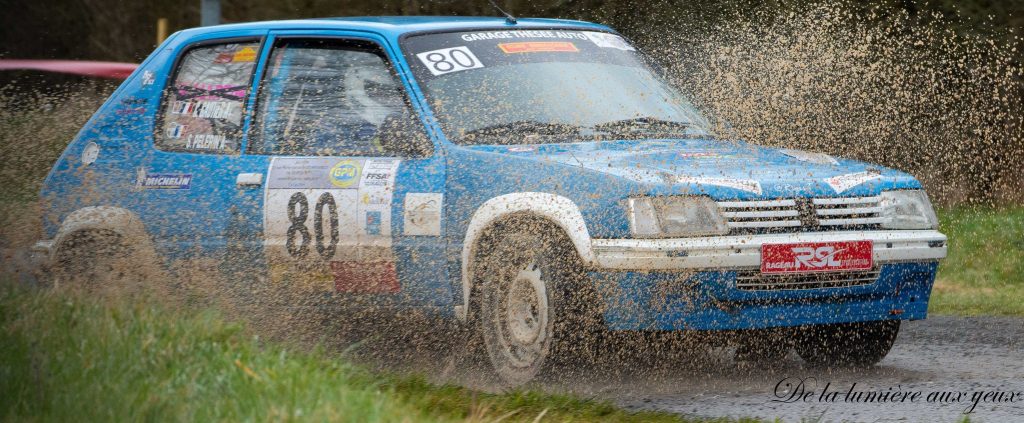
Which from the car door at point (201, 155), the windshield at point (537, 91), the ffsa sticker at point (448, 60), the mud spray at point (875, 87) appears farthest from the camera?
the mud spray at point (875, 87)

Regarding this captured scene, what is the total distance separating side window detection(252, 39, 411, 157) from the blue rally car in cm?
1

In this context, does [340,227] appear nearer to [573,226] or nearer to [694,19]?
[573,226]

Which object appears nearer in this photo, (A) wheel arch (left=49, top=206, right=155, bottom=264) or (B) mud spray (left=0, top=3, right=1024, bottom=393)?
(A) wheel arch (left=49, top=206, right=155, bottom=264)

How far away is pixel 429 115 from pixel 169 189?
144 cm

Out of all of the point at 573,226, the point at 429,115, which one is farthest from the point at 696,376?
the point at 429,115

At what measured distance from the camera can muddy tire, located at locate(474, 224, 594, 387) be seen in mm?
6012

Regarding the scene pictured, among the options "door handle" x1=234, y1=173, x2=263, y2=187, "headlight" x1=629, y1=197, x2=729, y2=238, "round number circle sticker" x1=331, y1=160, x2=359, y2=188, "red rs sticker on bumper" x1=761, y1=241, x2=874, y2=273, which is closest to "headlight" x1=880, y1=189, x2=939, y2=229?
"red rs sticker on bumper" x1=761, y1=241, x2=874, y2=273

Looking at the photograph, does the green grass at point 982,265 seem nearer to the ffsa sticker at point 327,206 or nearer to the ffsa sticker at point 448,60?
the ffsa sticker at point 448,60

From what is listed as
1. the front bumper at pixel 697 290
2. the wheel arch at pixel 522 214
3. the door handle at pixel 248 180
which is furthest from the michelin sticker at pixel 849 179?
the door handle at pixel 248 180

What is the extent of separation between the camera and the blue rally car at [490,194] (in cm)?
598

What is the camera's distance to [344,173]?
22.2ft

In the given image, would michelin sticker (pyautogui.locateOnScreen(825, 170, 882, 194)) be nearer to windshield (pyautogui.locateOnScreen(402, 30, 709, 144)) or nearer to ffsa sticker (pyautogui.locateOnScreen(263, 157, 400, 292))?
windshield (pyautogui.locateOnScreen(402, 30, 709, 144))

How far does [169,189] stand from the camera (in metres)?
7.32

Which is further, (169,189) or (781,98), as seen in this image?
(781,98)
